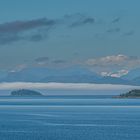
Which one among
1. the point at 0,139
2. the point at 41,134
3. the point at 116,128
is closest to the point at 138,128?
the point at 116,128

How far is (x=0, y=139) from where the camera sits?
12306 centimetres

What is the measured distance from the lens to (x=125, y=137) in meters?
125

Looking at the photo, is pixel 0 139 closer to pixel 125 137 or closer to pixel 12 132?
pixel 12 132

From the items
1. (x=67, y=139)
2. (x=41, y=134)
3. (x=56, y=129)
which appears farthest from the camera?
(x=56, y=129)

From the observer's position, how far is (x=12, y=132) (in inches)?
5507

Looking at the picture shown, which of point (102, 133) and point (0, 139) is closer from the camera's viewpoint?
point (0, 139)

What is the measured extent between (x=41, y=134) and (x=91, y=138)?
15.4 metres

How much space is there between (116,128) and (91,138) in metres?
26.2

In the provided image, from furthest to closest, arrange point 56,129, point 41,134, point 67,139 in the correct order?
point 56,129, point 41,134, point 67,139

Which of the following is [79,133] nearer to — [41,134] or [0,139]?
[41,134]

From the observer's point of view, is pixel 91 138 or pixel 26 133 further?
pixel 26 133

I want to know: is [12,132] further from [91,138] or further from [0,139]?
[91,138]

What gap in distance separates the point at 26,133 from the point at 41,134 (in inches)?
211

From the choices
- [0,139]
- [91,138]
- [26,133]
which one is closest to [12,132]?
[26,133]
